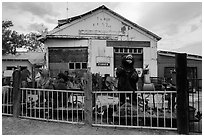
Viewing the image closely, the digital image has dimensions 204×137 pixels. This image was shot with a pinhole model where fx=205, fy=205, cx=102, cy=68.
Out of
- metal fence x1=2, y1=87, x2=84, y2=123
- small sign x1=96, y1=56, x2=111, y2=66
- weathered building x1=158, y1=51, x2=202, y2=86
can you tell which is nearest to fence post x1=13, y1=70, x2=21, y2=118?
metal fence x1=2, y1=87, x2=84, y2=123

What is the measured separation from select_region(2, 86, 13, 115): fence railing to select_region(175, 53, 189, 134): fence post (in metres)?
4.41

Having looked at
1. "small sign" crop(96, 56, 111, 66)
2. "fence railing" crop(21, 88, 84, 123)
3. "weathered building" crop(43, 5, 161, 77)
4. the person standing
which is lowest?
"fence railing" crop(21, 88, 84, 123)

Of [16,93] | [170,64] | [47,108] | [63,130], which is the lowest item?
[63,130]

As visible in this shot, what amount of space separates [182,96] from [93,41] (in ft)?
28.1

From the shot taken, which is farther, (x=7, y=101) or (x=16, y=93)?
(x=7, y=101)

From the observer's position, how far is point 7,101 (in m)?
5.79

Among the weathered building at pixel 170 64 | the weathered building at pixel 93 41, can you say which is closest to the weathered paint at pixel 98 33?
the weathered building at pixel 93 41

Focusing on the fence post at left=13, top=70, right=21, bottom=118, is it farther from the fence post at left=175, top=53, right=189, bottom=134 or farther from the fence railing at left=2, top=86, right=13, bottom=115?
the fence post at left=175, top=53, right=189, bottom=134

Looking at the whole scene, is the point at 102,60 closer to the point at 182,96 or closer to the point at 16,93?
the point at 16,93

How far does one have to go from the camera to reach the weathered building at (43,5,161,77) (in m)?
12.2

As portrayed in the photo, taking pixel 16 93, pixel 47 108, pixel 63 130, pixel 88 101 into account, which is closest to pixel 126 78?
pixel 88 101

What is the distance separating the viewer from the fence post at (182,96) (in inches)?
167

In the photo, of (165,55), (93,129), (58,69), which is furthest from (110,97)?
(165,55)

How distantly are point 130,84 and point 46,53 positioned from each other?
818 centimetres
